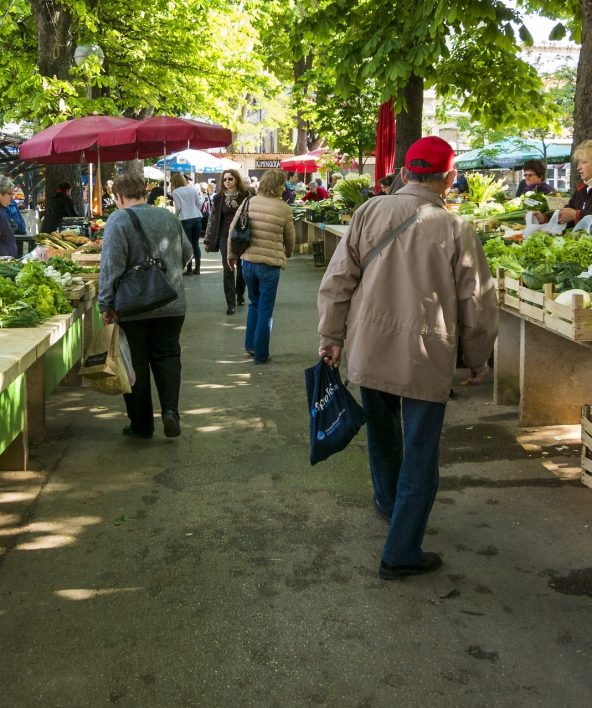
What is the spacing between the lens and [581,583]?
4090 millimetres

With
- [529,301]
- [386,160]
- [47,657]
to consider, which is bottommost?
[47,657]

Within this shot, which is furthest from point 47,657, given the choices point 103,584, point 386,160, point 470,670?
point 386,160

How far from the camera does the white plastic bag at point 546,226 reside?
8.12 meters

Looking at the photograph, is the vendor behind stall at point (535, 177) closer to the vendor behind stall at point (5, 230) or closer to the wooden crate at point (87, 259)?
the wooden crate at point (87, 259)

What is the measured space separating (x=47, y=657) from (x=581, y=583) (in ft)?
7.55

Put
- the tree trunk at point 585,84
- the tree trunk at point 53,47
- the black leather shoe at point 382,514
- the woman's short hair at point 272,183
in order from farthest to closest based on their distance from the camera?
the tree trunk at point 53,47 → the woman's short hair at point 272,183 → the tree trunk at point 585,84 → the black leather shoe at point 382,514

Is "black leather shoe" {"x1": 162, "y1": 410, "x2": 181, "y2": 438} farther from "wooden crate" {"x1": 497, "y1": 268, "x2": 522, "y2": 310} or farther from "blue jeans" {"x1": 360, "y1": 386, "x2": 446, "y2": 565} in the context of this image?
"wooden crate" {"x1": 497, "y1": 268, "x2": 522, "y2": 310}

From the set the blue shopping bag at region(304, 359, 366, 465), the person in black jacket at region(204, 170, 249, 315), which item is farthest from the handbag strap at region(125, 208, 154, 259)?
the person in black jacket at region(204, 170, 249, 315)

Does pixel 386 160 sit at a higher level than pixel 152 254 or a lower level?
higher

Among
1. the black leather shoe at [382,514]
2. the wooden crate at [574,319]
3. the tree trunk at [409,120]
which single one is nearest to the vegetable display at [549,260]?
the wooden crate at [574,319]

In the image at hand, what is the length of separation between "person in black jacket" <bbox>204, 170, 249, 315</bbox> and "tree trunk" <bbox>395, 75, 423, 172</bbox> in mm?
2349

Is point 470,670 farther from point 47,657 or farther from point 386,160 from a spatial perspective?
point 386,160

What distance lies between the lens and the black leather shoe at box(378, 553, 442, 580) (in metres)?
4.09

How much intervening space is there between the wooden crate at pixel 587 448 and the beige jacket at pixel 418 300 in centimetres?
151
